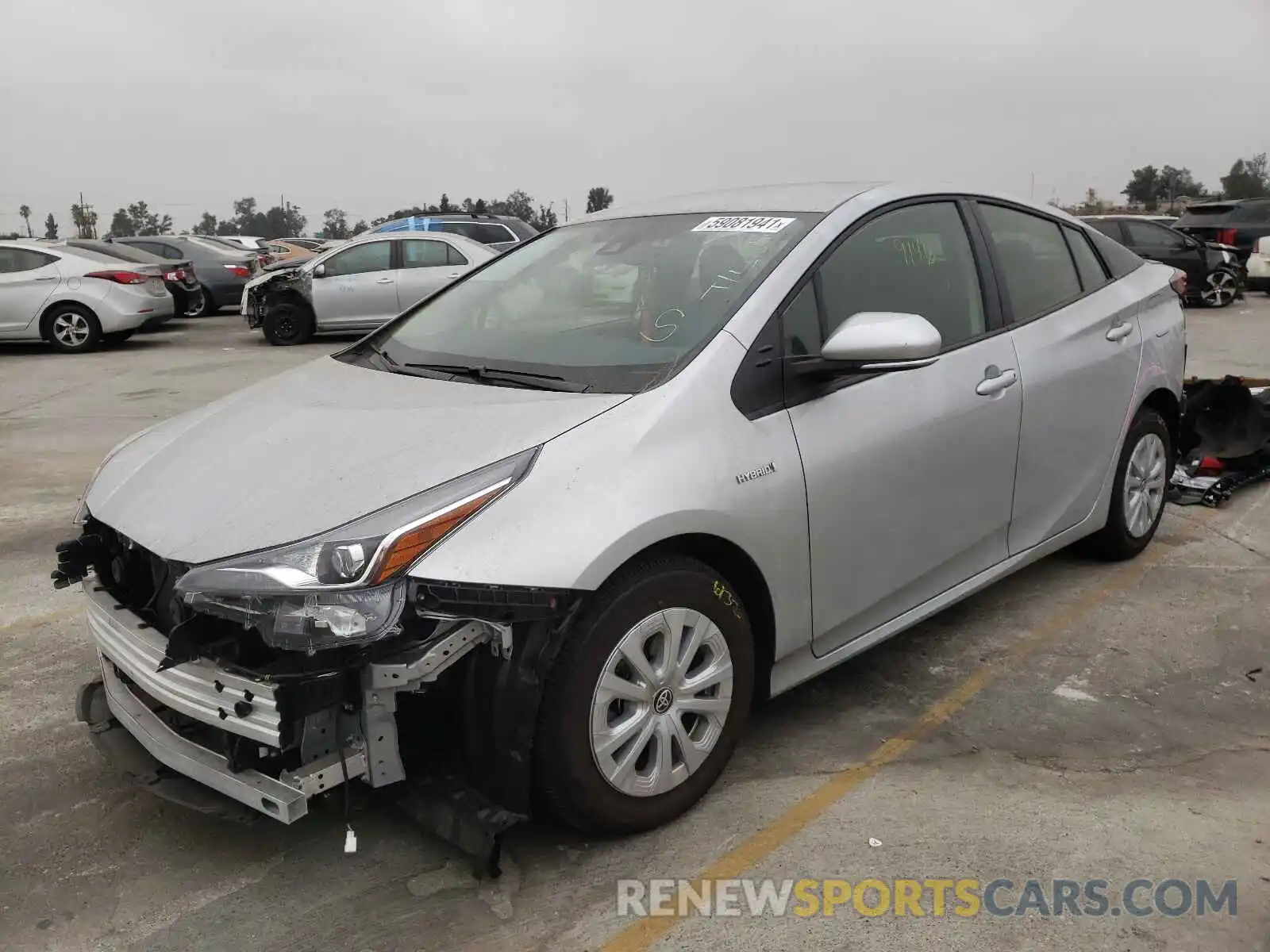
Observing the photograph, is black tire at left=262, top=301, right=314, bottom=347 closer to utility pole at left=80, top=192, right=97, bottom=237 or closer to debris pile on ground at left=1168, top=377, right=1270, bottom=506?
debris pile on ground at left=1168, top=377, right=1270, bottom=506

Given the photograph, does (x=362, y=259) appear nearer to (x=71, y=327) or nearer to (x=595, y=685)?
(x=71, y=327)

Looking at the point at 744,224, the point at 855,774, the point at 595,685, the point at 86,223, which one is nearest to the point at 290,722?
the point at 595,685

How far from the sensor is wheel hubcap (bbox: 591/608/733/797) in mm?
2428

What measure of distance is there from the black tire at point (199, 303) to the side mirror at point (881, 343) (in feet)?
53.4

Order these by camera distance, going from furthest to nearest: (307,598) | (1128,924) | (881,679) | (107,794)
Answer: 1. (881,679)
2. (107,794)
3. (1128,924)
4. (307,598)

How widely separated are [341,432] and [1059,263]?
116 inches

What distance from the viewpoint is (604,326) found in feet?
10.3

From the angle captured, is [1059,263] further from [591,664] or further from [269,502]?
[269,502]

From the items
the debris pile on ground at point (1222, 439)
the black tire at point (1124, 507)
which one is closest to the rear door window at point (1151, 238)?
the debris pile on ground at point (1222, 439)

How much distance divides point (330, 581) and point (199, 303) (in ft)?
55.2

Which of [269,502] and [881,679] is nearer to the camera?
[269,502]

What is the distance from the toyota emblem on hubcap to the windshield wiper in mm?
805

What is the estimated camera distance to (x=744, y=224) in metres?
3.26

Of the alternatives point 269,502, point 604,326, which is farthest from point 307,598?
point 604,326
